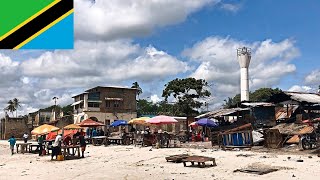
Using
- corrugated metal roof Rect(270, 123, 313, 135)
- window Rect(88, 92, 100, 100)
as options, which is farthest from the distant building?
corrugated metal roof Rect(270, 123, 313, 135)

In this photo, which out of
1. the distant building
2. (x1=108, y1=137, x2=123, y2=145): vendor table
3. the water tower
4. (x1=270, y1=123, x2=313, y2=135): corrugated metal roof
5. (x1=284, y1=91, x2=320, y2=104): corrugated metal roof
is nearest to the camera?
(x1=270, y1=123, x2=313, y2=135): corrugated metal roof

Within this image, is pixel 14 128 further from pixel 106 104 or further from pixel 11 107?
pixel 11 107

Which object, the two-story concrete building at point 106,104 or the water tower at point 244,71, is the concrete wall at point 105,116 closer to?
the two-story concrete building at point 106,104

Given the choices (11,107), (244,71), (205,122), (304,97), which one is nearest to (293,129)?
(304,97)

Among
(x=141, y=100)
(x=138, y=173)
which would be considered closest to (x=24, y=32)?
(x=138, y=173)

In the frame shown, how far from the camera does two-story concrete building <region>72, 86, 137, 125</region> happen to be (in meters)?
57.2

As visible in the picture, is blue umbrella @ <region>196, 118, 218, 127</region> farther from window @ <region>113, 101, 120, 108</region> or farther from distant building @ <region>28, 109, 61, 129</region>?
distant building @ <region>28, 109, 61, 129</region>

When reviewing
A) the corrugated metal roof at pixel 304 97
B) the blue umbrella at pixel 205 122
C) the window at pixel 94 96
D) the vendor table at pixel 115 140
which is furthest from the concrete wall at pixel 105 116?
the corrugated metal roof at pixel 304 97

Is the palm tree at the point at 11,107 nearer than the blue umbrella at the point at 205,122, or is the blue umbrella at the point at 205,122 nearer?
the blue umbrella at the point at 205,122

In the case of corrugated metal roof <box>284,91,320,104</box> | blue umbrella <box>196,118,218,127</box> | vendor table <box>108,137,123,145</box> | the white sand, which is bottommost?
the white sand

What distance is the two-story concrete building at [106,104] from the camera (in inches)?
2253

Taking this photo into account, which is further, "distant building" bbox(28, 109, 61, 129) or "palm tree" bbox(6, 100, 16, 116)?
"palm tree" bbox(6, 100, 16, 116)

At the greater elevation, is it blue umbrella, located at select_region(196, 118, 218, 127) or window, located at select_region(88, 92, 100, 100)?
window, located at select_region(88, 92, 100, 100)

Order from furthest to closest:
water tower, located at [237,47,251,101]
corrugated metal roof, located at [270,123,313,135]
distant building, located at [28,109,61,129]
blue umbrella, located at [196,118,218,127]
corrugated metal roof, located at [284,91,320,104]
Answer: distant building, located at [28,109,61,129] < water tower, located at [237,47,251,101] < blue umbrella, located at [196,118,218,127] < corrugated metal roof, located at [284,91,320,104] < corrugated metal roof, located at [270,123,313,135]
